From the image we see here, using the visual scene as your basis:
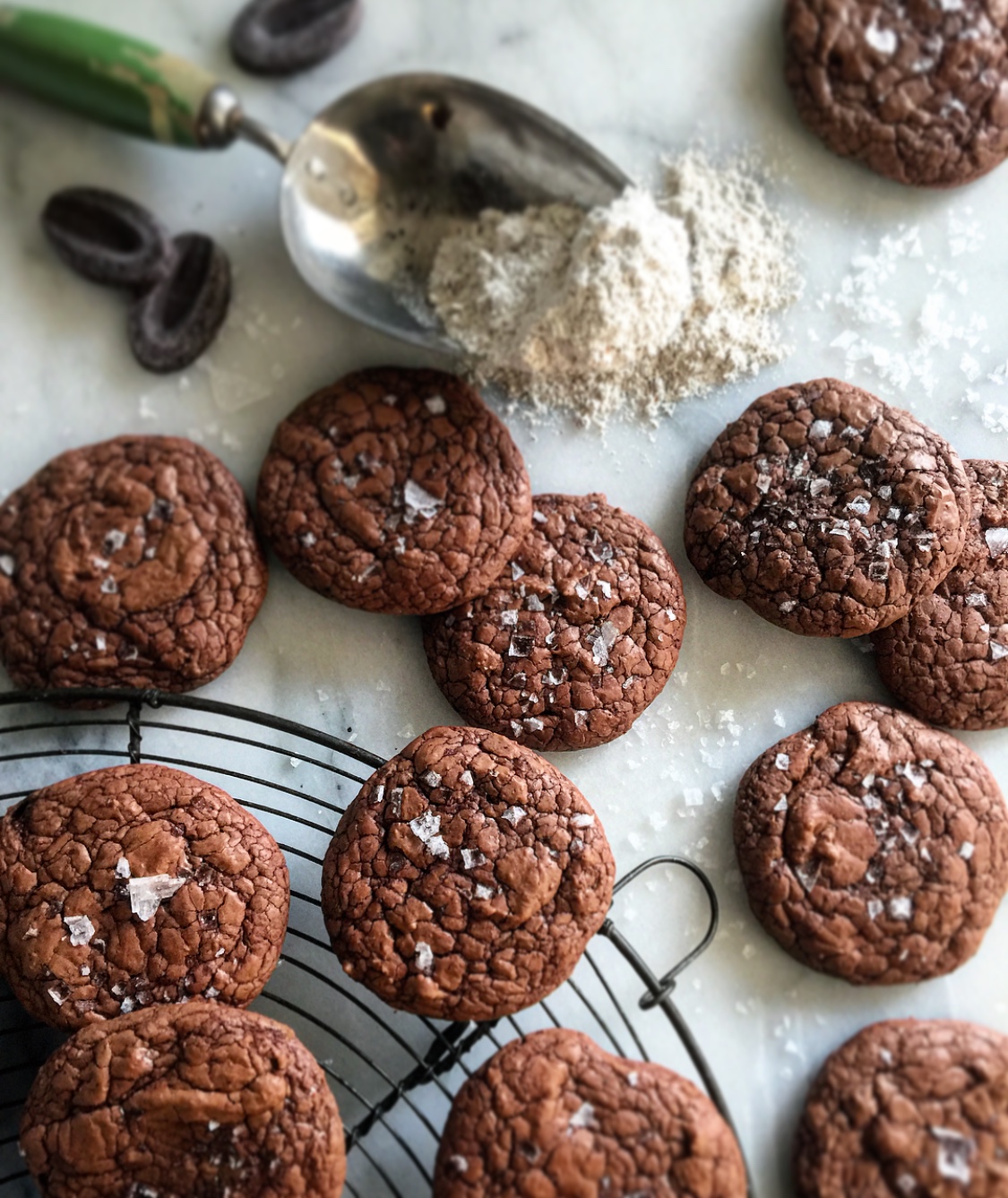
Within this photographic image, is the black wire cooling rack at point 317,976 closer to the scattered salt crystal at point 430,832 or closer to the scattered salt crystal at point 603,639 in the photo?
the scattered salt crystal at point 430,832

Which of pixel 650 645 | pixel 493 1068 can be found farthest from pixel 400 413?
pixel 493 1068

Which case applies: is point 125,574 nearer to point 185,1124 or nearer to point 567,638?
point 567,638

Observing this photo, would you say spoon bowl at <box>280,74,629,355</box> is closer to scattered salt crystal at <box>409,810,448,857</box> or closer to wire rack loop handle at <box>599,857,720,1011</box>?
scattered salt crystal at <box>409,810,448,857</box>

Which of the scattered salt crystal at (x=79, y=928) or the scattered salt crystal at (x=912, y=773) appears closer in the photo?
the scattered salt crystal at (x=79, y=928)

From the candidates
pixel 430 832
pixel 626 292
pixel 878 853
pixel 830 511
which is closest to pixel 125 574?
pixel 430 832

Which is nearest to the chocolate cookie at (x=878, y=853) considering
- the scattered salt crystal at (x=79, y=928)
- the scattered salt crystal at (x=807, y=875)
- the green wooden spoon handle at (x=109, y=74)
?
the scattered salt crystal at (x=807, y=875)

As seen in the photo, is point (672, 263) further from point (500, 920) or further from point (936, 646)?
point (500, 920)
